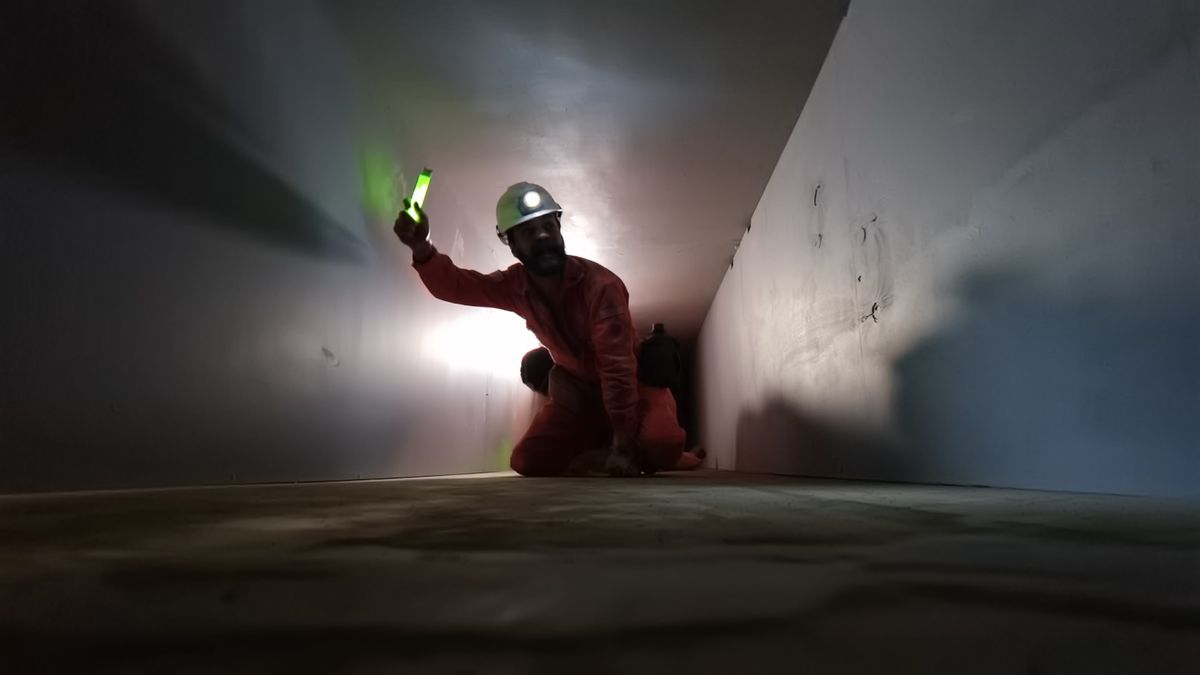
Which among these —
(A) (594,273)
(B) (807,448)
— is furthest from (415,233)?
(B) (807,448)

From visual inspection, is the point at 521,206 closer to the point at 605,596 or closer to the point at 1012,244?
the point at 1012,244

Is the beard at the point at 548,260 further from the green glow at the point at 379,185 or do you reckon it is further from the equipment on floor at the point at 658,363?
the equipment on floor at the point at 658,363

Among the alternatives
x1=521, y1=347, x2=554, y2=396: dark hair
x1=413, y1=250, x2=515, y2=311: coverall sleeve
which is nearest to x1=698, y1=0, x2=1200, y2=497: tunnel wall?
x1=413, y1=250, x2=515, y2=311: coverall sleeve

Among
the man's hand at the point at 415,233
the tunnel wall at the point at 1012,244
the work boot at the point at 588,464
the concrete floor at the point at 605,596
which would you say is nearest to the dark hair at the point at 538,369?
the work boot at the point at 588,464

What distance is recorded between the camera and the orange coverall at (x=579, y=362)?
2186 millimetres

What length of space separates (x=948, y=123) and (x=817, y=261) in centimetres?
82

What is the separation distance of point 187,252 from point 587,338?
1389 mm

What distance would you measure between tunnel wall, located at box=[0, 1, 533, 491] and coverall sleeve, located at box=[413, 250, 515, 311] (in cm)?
18

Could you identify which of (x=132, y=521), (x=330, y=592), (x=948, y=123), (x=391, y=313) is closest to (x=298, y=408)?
(x=391, y=313)

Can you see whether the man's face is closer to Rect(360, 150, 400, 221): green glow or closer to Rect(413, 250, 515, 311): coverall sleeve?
Rect(413, 250, 515, 311): coverall sleeve

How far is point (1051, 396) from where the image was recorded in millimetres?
972

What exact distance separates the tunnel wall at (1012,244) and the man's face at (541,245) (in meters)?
0.83

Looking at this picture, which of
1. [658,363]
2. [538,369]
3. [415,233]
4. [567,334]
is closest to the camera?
[415,233]

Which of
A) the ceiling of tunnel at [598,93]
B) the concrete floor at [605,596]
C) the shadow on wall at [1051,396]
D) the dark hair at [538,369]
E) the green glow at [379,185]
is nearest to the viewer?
the concrete floor at [605,596]
